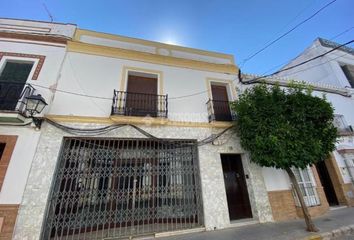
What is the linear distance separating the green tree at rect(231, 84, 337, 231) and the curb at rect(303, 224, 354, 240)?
240 millimetres

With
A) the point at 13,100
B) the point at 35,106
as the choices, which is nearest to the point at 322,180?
the point at 35,106

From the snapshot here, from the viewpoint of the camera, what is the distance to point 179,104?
5934mm

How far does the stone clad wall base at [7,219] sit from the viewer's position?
3457 millimetres

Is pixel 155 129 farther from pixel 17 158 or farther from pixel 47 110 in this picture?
pixel 17 158

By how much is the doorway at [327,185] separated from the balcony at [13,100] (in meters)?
11.7

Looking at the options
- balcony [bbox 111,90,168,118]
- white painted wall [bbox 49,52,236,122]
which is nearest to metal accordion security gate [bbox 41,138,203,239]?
balcony [bbox 111,90,168,118]

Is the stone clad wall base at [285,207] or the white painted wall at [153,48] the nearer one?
the stone clad wall base at [285,207]

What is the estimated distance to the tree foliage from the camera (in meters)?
4.31

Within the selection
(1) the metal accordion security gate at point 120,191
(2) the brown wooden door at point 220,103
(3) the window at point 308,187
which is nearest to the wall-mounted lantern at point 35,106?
(1) the metal accordion security gate at point 120,191

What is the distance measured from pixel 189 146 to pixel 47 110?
4487mm

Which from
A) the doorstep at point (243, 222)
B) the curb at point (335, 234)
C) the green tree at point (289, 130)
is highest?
the green tree at point (289, 130)

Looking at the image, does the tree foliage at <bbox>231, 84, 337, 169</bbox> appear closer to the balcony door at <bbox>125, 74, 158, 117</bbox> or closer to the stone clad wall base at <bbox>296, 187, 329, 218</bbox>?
the stone clad wall base at <bbox>296, 187, 329, 218</bbox>

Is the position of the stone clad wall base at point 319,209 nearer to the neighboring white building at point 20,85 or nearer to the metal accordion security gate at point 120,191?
the metal accordion security gate at point 120,191

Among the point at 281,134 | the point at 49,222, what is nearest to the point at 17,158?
the point at 49,222
